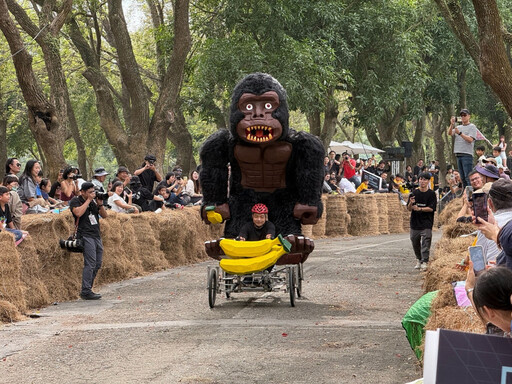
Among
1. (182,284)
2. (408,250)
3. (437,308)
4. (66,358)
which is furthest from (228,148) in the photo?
(408,250)

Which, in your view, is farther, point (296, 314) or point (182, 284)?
point (182, 284)

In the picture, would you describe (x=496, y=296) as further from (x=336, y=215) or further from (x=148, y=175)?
(x=336, y=215)

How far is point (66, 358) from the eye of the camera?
9055 mm

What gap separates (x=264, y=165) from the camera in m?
13.3

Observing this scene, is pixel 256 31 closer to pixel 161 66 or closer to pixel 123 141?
pixel 161 66

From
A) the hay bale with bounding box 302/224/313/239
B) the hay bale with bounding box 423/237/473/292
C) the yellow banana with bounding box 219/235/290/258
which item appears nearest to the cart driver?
the yellow banana with bounding box 219/235/290/258

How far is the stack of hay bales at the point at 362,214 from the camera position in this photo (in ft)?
99.8

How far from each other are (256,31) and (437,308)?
73.5 ft

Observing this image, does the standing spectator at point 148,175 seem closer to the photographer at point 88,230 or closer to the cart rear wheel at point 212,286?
the photographer at point 88,230

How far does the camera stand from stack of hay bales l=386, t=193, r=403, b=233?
3278 cm

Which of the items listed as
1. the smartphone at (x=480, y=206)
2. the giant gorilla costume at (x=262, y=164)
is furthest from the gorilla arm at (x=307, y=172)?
the smartphone at (x=480, y=206)

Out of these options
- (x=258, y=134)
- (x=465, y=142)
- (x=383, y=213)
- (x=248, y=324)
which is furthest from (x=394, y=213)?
Result: (x=248, y=324)

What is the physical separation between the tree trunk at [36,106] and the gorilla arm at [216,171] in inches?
239

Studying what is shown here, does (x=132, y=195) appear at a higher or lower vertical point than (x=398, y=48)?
lower
